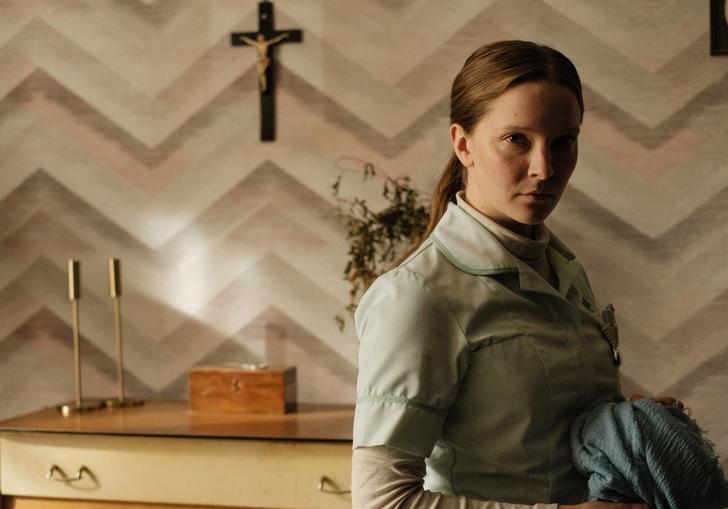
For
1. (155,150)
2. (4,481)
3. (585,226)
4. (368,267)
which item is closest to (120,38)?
(155,150)

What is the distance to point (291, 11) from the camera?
280 cm

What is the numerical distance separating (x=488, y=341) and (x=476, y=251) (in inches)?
5.5

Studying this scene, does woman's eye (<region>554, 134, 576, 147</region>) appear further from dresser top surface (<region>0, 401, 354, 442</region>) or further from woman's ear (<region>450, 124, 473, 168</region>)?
dresser top surface (<region>0, 401, 354, 442</region>)

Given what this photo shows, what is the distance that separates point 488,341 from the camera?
4.13 ft

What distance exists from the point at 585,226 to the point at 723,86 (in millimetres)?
549

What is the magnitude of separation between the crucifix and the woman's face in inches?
61.1

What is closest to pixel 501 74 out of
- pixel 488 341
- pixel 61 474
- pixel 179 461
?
pixel 488 341

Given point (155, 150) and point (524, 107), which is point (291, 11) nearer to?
point (155, 150)

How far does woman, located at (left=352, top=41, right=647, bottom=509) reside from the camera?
1203mm

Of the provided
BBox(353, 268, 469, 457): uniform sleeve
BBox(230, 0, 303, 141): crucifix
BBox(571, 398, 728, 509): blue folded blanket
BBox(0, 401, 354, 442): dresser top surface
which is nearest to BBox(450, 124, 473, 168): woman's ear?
BBox(353, 268, 469, 457): uniform sleeve

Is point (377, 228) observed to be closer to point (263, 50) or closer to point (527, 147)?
point (263, 50)

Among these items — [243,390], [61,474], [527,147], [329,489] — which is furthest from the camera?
[243,390]

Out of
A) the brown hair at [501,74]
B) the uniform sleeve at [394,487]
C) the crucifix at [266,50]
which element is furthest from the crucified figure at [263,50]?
the uniform sleeve at [394,487]

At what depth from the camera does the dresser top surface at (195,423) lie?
2373 mm
